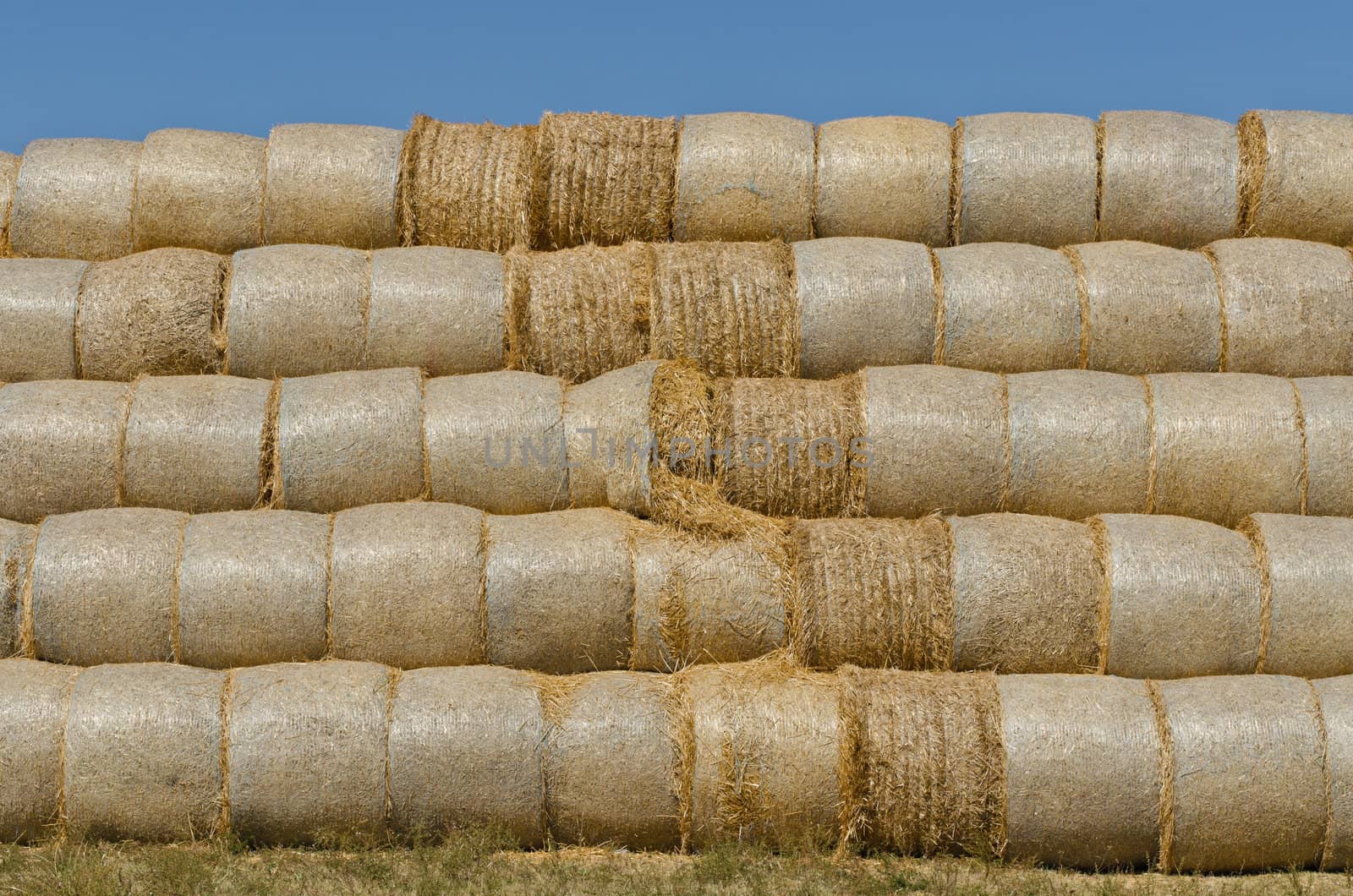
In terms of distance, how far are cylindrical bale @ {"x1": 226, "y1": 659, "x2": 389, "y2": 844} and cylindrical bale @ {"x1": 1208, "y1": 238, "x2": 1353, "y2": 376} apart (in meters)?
5.61

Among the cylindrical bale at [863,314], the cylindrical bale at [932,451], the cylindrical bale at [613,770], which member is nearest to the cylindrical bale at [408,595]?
the cylindrical bale at [613,770]

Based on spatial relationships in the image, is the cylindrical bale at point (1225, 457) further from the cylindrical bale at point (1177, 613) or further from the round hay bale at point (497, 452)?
the round hay bale at point (497, 452)

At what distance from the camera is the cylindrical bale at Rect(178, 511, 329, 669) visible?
8688 mm

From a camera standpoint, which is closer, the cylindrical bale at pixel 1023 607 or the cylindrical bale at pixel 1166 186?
the cylindrical bale at pixel 1023 607

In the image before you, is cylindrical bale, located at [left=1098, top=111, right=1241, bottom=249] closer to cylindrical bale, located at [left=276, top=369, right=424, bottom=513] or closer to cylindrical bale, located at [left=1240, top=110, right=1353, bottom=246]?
cylindrical bale, located at [left=1240, top=110, right=1353, bottom=246]

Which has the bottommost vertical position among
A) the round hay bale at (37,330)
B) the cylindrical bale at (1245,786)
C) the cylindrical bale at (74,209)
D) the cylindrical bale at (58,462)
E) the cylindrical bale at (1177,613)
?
the cylindrical bale at (1245,786)

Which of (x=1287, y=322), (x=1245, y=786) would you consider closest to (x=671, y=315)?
(x=1287, y=322)

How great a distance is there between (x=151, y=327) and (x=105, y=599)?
1.83 metres

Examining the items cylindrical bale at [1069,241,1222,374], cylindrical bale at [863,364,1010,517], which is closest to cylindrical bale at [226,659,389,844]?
cylindrical bale at [863,364,1010,517]

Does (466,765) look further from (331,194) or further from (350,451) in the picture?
(331,194)

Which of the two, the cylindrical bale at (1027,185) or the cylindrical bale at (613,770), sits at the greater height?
the cylindrical bale at (1027,185)

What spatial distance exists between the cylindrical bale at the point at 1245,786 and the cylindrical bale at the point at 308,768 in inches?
162

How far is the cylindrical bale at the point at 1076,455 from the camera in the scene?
30.2ft

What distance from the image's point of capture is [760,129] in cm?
1030
